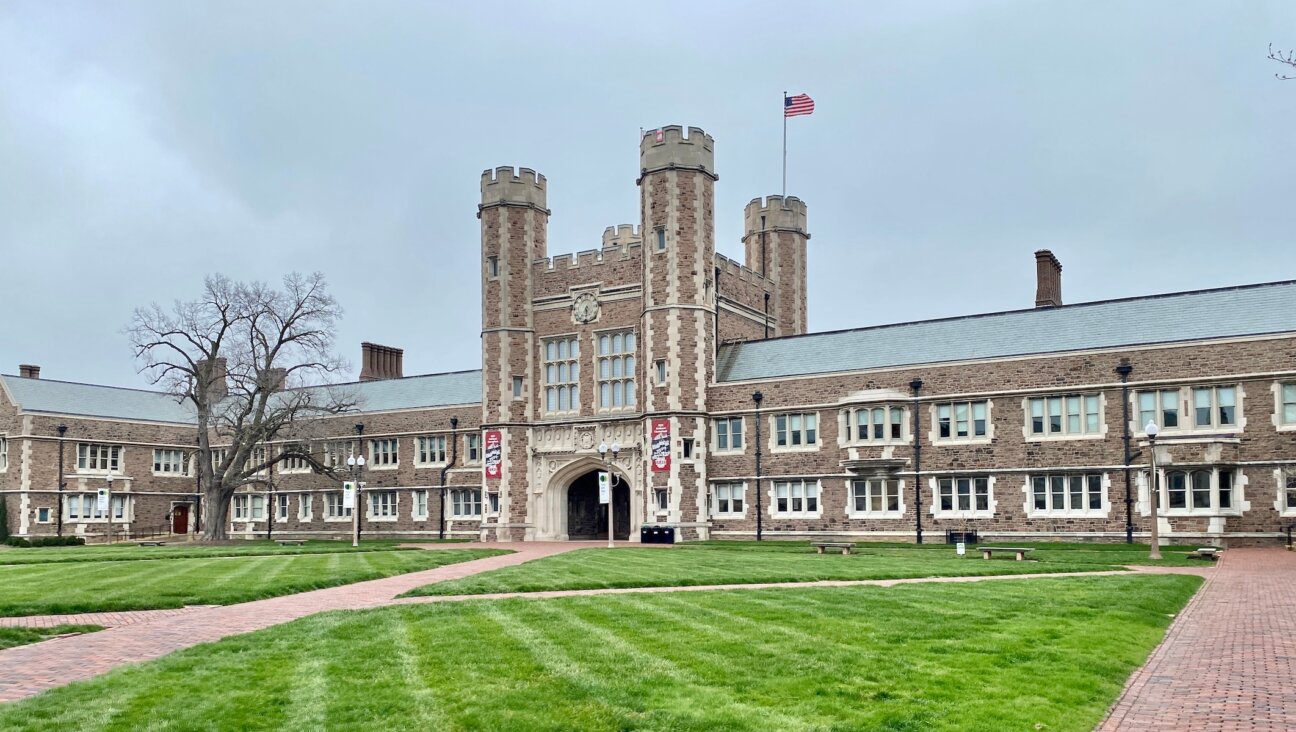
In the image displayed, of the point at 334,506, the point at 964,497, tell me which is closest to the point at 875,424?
the point at 964,497

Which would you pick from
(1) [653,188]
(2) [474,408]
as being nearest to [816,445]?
(1) [653,188]

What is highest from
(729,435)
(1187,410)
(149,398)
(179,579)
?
(149,398)

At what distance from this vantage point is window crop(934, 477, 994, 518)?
36.7m

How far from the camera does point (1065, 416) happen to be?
3522 cm

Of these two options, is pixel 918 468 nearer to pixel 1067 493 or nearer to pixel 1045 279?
pixel 1067 493

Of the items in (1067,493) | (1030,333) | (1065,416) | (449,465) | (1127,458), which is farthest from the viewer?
(449,465)

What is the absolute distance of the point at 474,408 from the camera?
165ft

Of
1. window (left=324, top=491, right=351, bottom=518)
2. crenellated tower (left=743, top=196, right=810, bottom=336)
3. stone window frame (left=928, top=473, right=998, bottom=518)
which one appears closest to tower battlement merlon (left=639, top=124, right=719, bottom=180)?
crenellated tower (left=743, top=196, right=810, bottom=336)

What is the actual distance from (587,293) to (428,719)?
123ft

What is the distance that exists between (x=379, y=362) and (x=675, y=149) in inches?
1089

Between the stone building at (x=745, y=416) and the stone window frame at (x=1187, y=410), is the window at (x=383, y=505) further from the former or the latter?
the stone window frame at (x=1187, y=410)

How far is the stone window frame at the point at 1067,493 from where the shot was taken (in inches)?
1353

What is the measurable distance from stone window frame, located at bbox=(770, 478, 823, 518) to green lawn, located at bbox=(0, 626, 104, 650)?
2796 cm

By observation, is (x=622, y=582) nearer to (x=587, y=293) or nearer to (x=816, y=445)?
(x=816, y=445)
